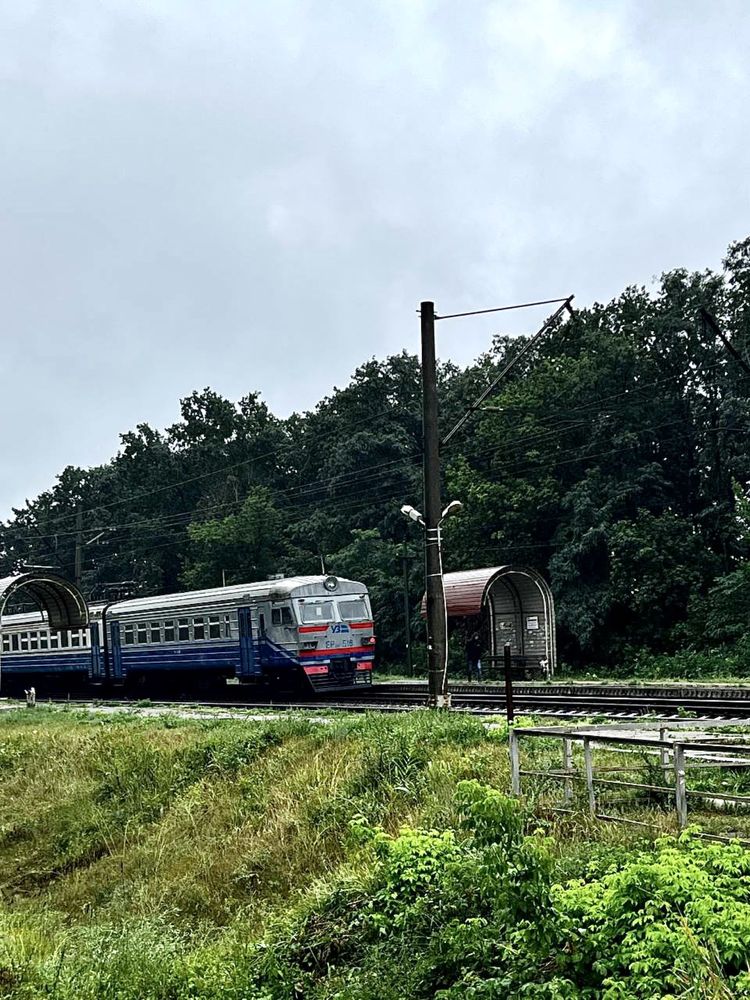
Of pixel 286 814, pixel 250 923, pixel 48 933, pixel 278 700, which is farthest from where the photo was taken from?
pixel 278 700

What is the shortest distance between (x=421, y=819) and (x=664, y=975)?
5154 millimetres

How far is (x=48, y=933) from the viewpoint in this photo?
12.9 metres

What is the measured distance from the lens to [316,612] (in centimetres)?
2703

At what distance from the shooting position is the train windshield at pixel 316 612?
26.8 metres

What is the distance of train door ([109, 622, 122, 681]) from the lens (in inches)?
1305

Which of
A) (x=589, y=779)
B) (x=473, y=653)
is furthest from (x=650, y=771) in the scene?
(x=473, y=653)

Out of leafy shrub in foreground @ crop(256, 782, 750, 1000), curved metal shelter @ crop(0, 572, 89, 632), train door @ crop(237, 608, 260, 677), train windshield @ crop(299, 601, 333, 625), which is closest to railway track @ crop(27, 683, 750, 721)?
train door @ crop(237, 608, 260, 677)

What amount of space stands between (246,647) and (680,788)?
19428mm

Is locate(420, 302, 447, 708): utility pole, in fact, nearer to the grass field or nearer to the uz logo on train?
the grass field

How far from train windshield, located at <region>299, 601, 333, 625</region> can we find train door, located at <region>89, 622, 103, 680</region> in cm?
996

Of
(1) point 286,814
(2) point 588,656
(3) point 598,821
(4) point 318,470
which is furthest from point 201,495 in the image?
(3) point 598,821

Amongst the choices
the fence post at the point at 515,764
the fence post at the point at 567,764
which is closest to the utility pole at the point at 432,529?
the fence post at the point at 515,764

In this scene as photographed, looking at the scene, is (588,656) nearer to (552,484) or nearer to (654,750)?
(552,484)

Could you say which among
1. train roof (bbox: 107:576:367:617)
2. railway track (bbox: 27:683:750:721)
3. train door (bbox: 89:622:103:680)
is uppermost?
train roof (bbox: 107:576:367:617)
